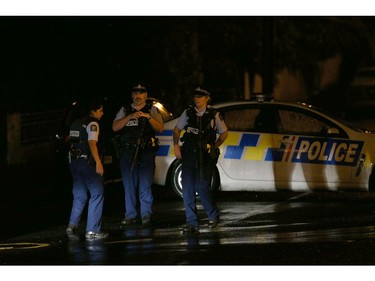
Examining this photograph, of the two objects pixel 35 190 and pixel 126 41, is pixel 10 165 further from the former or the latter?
pixel 126 41

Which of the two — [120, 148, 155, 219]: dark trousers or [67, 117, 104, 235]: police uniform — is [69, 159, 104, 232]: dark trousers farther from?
[120, 148, 155, 219]: dark trousers

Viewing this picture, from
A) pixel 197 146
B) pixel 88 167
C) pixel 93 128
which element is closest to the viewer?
pixel 93 128

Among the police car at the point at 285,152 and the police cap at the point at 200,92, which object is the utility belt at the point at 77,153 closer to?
the police cap at the point at 200,92

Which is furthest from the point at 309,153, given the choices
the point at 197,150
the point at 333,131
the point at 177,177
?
the point at 197,150

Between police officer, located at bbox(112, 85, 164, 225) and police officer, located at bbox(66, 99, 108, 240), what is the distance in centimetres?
85

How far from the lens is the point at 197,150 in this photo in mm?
11070

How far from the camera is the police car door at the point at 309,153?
45.7ft

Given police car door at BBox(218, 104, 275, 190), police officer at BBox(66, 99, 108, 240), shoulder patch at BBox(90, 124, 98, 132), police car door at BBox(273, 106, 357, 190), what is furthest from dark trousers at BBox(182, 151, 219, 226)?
police car door at BBox(273, 106, 357, 190)

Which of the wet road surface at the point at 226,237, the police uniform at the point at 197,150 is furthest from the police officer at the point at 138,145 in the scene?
the police uniform at the point at 197,150

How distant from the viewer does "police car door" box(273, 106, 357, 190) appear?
13930 mm

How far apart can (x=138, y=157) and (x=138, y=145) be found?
0.17 meters

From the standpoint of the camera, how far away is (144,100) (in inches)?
458

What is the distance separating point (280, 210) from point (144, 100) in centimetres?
261

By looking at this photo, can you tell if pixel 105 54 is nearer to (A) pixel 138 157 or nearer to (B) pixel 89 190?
(A) pixel 138 157
